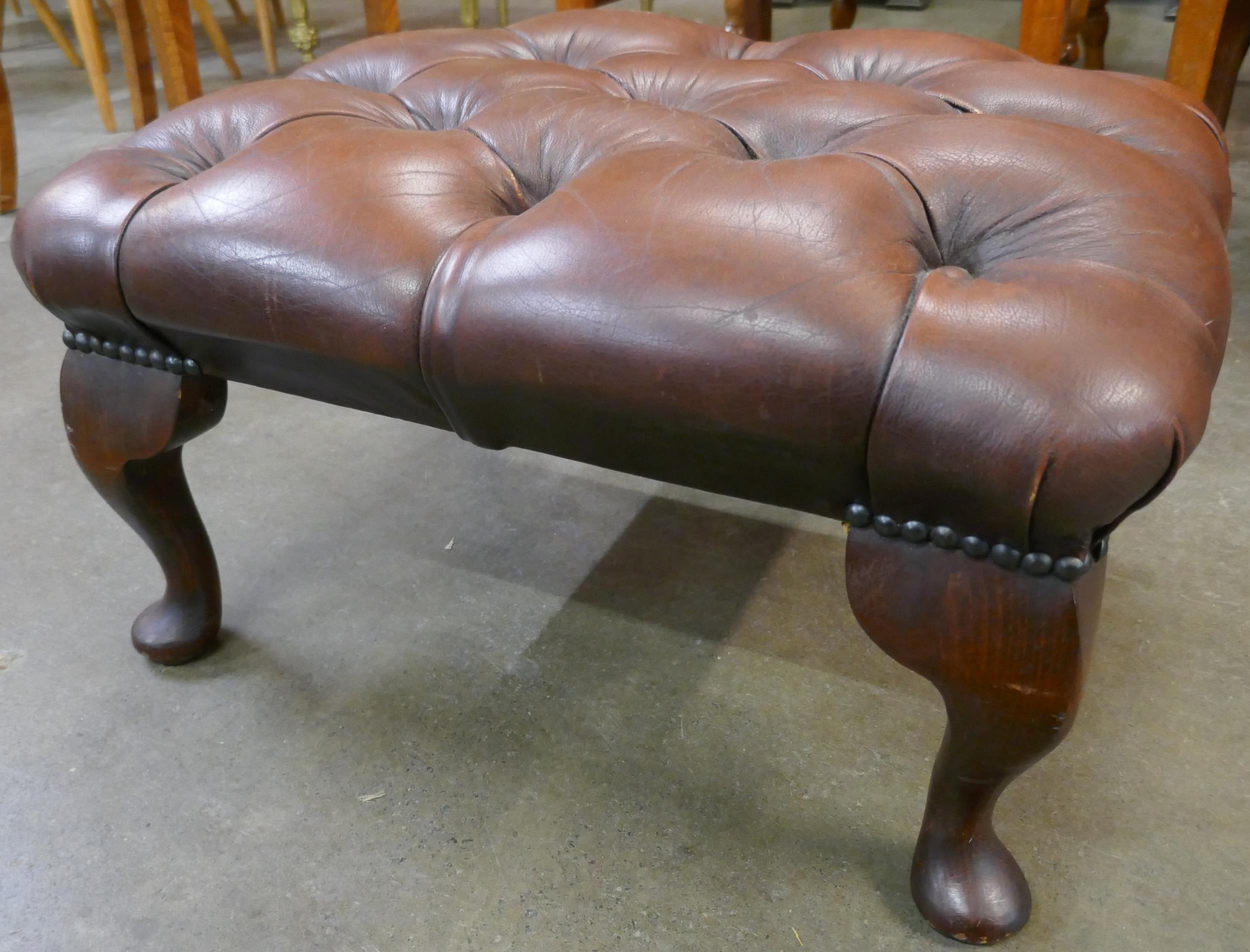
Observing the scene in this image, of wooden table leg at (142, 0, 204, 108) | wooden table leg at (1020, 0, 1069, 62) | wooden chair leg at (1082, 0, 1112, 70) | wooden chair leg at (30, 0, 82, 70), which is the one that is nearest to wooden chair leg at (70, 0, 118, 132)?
wooden table leg at (142, 0, 204, 108)

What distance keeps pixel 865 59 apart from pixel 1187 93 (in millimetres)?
272

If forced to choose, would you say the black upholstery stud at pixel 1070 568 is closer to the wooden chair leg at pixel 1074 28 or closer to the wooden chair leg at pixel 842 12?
the wooden chair leg at pixel 1074 28

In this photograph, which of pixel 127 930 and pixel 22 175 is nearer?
pixel 127 930

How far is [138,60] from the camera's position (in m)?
2.21

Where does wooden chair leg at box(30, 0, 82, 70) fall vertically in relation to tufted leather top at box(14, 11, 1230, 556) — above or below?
below

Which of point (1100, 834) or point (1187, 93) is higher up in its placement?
point (1187, 93)

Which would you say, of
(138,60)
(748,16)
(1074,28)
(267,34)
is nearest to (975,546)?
(748,16)

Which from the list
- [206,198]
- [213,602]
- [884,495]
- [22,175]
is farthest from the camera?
[22,175]

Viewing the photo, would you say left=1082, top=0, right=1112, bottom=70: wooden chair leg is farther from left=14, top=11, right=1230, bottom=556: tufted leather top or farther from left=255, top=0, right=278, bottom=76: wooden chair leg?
left=255, top=0, right=278, bottom=76: wooden chair leg

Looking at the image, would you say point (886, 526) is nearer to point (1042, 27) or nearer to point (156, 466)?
point (156, 466)

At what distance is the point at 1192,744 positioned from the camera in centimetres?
77

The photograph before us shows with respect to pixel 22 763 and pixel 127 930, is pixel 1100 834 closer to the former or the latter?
pixel 127 930

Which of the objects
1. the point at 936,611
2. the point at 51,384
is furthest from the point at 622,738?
the point at 51,384

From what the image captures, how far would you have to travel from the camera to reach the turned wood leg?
735 mm
